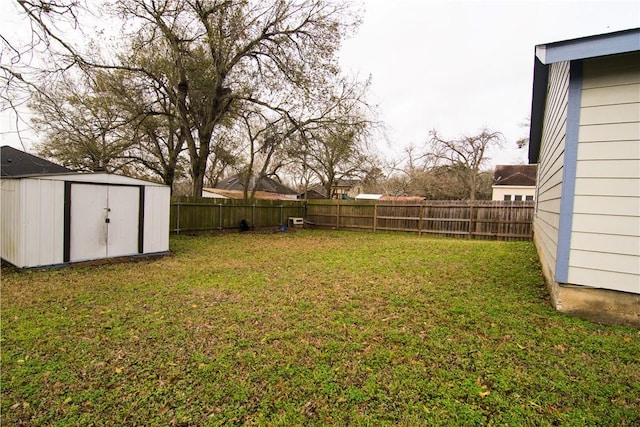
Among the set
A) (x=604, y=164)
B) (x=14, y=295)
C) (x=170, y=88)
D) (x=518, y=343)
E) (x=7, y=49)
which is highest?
(x=170, y=88)

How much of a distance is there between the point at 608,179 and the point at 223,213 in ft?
37.9

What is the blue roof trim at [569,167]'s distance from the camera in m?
3.37

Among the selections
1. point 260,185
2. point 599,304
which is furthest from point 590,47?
point 260,185

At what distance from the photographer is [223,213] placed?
1244cm

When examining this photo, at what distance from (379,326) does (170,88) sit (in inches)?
491

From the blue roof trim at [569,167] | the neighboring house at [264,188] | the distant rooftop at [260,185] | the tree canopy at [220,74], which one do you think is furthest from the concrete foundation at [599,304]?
the distant rooftop at [260,185]

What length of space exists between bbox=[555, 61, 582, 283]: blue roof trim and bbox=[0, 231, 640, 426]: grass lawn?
0.73 meters

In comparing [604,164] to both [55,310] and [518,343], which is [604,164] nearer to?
[518,343]

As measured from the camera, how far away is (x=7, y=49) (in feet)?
11.9

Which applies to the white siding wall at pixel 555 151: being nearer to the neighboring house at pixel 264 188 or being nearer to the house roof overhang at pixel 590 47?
the house roof overhang at pixel 590 47

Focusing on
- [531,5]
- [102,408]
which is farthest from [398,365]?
[531,5]

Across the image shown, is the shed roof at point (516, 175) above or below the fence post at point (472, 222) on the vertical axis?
above

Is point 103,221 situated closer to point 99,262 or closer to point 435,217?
point 99,262

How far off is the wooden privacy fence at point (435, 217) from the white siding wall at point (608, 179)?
825 centimetres
